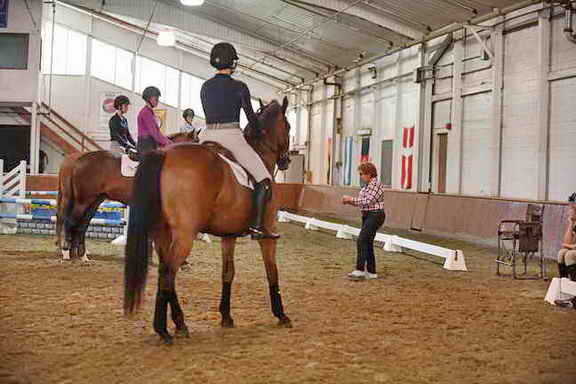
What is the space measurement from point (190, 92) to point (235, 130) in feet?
93.4

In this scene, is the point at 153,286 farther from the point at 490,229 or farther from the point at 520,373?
the point at 490,229

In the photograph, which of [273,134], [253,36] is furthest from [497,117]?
Result: [253,36]

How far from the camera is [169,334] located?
16.1ft

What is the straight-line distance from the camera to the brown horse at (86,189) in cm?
905

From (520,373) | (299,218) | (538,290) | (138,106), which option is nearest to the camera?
(520,373)

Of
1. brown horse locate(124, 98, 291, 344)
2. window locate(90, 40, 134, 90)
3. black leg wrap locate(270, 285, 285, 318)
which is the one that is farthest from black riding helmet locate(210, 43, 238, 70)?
window locate(90, 40, 134, 90)

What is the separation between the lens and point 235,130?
5.39m

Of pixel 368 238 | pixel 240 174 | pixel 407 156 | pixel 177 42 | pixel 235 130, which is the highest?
pixel 177 42

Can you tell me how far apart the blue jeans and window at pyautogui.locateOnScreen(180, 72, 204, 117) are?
25.0 meters

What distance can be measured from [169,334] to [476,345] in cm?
255

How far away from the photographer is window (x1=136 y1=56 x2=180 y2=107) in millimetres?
31938

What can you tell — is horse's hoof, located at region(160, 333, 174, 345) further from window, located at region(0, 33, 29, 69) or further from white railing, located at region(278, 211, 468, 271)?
window, located at region(0, 33, 29, 69)

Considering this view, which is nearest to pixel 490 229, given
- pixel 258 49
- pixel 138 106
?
pixel 258 49

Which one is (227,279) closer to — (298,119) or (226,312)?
(226,312)
